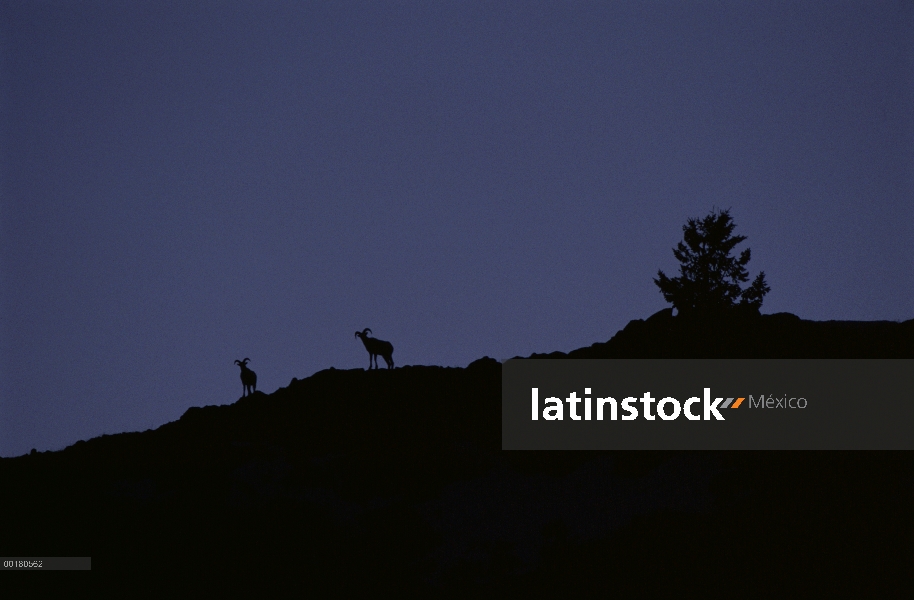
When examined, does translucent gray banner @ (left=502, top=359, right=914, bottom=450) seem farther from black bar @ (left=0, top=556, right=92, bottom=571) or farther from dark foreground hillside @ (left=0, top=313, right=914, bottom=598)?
black bar @ (left=0, top=556, right=92, bottom=571)

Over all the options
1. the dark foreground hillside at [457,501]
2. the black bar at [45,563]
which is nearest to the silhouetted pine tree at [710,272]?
the dark foreground hillside at [457,501]

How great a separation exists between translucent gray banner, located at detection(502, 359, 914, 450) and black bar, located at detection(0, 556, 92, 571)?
16.3 meters

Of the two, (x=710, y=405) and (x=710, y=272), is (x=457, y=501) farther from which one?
(x=710, y=272)

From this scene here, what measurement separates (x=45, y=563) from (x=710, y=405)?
76.5 ft

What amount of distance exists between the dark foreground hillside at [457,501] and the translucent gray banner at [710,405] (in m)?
0.88

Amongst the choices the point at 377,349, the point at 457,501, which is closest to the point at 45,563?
the point at 457,501

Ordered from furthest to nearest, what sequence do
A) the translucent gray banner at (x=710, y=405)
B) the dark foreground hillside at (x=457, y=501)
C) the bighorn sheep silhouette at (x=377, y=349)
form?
the bighorn sheep silhouette at (x=377, y=349) → the translucent gray banner at (x=710, y=405) → the dark foreground hillside at (x=457, y=501)

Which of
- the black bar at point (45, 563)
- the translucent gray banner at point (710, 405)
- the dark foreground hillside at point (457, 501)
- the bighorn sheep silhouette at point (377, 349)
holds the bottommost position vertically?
the black bar at point (45, 563)

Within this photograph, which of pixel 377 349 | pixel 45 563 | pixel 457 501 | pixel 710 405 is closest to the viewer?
pixel 45 563

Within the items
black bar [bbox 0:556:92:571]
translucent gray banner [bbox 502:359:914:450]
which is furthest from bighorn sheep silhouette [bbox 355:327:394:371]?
black bar [bbox 0:556:92:571]

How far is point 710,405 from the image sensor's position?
30172 mm

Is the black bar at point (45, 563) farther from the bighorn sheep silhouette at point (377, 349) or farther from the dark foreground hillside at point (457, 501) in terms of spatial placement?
the bighorn sheep silhouette at point (377, 349)

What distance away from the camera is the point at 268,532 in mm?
27609

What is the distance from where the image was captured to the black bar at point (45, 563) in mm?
23516
